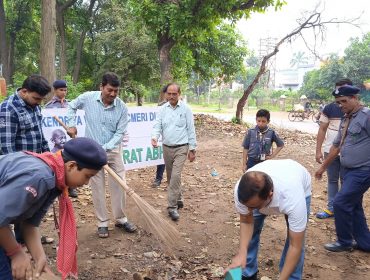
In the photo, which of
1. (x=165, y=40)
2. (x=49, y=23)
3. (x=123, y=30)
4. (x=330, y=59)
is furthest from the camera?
(x=330, y=59)

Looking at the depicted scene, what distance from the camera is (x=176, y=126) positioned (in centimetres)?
503

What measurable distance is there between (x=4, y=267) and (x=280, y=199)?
1848 millimetres

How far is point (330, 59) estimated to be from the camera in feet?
119

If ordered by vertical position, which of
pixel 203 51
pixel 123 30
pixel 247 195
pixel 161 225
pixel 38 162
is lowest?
pixel 161 225

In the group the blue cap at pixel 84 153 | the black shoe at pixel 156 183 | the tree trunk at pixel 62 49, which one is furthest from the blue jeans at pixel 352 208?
the tree trunk at pixel 62 49

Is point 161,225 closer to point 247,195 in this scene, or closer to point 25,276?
point 247,195

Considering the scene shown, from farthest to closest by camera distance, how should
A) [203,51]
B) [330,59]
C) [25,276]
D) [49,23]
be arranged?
[330,59]
[203,51]
[49,23]
[25,276]

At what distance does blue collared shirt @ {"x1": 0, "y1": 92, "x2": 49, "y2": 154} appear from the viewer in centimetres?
337

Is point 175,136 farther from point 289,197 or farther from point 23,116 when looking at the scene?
point 289,197

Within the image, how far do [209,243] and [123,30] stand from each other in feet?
54.0

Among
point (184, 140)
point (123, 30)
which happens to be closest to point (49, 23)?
point (184, 140)

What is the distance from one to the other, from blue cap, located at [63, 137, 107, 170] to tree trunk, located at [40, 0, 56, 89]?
7.23m

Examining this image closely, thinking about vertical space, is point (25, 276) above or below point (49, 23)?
below

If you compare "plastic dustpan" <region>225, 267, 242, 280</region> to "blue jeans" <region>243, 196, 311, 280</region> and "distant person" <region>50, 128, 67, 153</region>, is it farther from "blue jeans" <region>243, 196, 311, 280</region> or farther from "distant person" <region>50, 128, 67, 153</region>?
"distant person" <region>50, 128, 67, 153</region>
